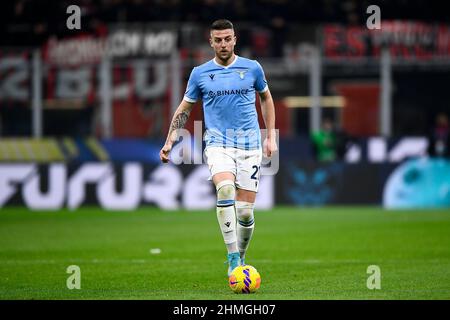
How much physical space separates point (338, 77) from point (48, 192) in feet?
35.6

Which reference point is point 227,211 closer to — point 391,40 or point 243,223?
point 243,223

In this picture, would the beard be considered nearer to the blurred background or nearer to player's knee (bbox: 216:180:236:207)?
player's knee (bbox: 216:180:236:207)

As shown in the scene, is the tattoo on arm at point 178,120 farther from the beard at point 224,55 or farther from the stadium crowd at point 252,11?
the stadium crowd at point 252,11

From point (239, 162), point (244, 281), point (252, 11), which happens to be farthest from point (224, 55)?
point (252, 11)

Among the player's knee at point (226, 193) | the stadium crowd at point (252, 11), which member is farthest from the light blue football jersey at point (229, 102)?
the stadium crowd at point (252, 11)

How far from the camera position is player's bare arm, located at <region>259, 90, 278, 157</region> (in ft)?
33.8

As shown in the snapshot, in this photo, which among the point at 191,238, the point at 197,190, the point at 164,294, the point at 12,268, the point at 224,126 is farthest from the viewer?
the point at 197,190

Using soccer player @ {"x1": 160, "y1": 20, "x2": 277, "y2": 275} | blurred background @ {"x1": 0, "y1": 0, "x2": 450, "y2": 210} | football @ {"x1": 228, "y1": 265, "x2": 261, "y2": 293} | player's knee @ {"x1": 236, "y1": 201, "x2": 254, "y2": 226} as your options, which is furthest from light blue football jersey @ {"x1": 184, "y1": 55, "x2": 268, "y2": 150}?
blurred background @ {"x1": 0, "y1": 0, "x2": 450, "y2": 210}

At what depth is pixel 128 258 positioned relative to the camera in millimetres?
13242

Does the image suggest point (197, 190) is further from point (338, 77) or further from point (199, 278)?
point (199, 278)

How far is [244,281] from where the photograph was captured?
958 cm

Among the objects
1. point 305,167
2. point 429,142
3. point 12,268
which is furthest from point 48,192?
point 12,268

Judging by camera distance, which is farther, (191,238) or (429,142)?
(429,142)

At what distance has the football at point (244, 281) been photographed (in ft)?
31.4
